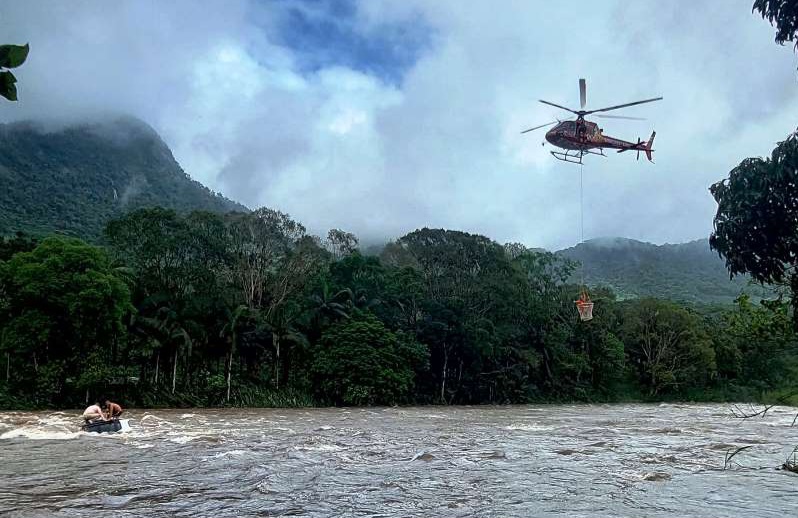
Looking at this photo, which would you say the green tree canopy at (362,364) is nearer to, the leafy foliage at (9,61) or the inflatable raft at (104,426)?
the inflatable raft at (104,426)

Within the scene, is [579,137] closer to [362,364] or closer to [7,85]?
[362,364]

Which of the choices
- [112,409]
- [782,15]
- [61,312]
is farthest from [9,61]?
[61,312]

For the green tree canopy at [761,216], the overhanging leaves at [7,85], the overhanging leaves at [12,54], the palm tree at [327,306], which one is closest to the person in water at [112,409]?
the palm tree at [327,306]

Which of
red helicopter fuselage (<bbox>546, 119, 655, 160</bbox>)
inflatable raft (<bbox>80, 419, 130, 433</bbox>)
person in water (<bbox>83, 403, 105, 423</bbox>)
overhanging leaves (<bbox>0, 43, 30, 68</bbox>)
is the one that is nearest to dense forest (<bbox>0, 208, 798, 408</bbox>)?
person in water (<bbox>83, 403, 105, 423</bbox>)

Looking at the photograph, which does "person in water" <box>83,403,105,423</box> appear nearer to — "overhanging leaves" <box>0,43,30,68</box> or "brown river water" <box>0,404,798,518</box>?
"brown river water" <box>0,404,798,518</box>

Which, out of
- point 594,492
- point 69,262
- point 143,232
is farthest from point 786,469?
point 143,232
